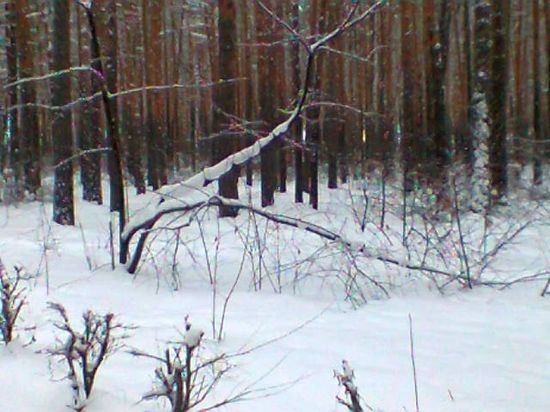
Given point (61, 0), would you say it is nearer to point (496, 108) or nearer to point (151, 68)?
point (496, 108)

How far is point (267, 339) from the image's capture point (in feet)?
12.8

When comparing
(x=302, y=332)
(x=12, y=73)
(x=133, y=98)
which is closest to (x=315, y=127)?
(x=12, y=73)

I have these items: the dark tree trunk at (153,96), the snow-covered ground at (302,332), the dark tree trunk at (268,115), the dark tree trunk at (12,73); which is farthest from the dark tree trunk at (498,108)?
the dark tree trunk at (153,96)

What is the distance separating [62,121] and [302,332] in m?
8.13

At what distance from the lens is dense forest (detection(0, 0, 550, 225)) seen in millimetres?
10961

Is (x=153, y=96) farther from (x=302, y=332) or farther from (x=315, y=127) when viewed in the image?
(x=302, y=332)

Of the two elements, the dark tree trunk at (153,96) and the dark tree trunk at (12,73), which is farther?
the dark tree trunk at (153,96)

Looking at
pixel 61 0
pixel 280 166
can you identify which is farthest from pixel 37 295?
pixel 280 166

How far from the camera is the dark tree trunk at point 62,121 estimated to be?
1093cm

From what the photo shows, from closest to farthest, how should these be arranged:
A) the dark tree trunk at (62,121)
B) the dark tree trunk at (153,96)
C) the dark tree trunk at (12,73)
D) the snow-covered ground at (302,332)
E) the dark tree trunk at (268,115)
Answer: the snow-covered ground at (302,332), the dark tree trunk at (62,121), the dark tree trunk at (268,115), the dark tree trunk at (12,73), the dark tree trunk at (153,96)

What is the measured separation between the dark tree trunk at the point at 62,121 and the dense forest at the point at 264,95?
0.07ft

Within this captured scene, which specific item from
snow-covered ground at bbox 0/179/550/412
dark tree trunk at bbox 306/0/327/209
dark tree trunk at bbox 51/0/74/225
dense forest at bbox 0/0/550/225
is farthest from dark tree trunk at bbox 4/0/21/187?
snow-covered ground at bbox 0/179/550/412

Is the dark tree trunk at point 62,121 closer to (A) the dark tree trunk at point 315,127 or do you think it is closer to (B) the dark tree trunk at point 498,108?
(A) the dark tree trunk at point 315,127

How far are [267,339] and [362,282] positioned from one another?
71.9 inches
